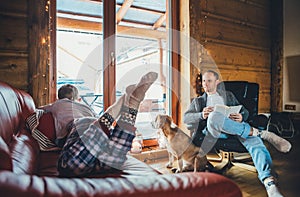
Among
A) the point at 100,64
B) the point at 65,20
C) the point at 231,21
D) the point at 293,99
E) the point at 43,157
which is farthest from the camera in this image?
the point at 293,99

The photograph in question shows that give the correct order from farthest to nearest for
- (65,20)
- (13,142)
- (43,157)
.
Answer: (65,20) < (43,157) < (13,142)

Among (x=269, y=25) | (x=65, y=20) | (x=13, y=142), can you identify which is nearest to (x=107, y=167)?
(x=13, y=142)

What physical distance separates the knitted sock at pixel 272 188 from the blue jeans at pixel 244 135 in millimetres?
53

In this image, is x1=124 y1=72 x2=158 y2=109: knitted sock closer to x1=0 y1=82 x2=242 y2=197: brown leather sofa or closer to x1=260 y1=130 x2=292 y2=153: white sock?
x1=0 y1=82 x2=242 y2=197: brown leather sofa

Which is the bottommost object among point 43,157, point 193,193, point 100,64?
point 43,157

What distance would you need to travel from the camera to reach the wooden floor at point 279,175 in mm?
1843

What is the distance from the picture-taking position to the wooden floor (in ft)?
6.05

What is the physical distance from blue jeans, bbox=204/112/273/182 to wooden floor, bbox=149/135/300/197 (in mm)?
182

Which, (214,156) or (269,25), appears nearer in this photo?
(214,156)

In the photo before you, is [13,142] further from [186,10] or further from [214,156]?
[186,10]

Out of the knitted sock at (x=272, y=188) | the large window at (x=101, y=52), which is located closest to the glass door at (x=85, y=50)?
the large window at (x=101, y=52)

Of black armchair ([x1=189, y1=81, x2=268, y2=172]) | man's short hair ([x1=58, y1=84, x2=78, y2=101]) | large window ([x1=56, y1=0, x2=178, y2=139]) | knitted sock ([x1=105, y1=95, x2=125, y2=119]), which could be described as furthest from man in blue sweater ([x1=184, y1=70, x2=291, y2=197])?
knitted sock ([x1=105, y1=95, x2=125, y2=119])

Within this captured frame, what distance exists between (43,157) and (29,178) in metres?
0.93

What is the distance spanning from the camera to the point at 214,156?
9.14 feet
